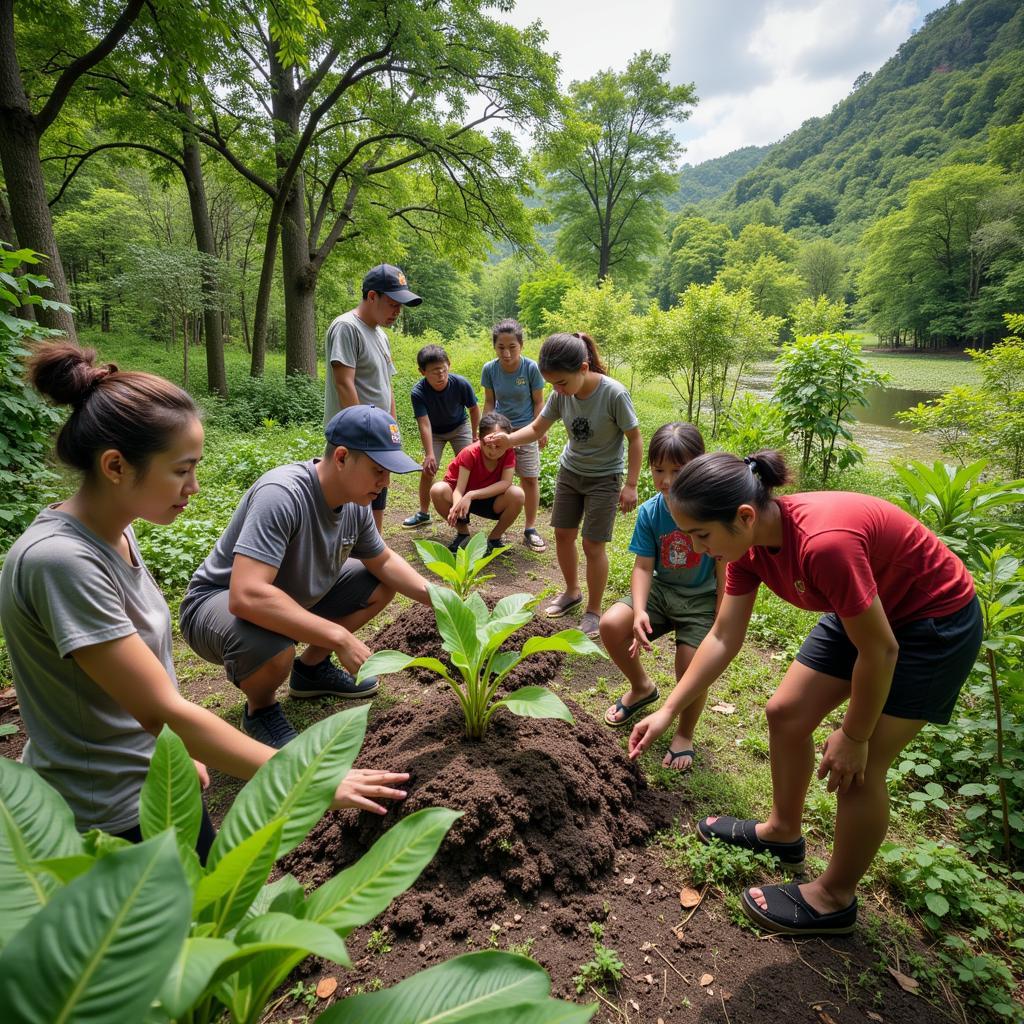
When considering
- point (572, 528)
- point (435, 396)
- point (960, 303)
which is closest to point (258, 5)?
point (435, 396)

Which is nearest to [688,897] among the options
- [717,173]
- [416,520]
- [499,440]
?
[499,440]

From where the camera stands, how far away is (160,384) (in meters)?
1.59

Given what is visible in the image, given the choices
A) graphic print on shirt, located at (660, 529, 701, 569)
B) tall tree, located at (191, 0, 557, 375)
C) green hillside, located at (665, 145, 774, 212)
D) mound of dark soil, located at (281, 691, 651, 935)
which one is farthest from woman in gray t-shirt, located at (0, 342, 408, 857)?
green hillside, located at (665, 145, 774, 212)

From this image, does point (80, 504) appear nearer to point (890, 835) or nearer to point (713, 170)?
point (890, 835)

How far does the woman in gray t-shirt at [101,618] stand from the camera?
4.51 feet

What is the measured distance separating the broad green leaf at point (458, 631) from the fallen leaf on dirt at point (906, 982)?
65.6 inches

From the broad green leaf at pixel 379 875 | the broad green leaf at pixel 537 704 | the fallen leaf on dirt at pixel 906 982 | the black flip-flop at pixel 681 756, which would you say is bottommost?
the fallen leaf on dirt at pixel 906 982

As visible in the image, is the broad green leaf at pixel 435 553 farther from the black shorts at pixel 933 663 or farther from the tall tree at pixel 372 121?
the tall tree at pixel 372 121

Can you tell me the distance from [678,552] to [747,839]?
125 centimetres

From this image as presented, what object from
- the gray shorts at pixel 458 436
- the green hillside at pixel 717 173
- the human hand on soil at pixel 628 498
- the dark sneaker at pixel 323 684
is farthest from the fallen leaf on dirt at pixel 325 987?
the green hillside at pixel 717 173

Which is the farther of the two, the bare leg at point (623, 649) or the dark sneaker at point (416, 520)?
the dark sneaker at point (416, 520)

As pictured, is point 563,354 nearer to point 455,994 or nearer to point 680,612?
point 680,612

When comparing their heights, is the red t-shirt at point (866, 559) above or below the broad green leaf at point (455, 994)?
above

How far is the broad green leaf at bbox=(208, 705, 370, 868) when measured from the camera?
3.18 feet
